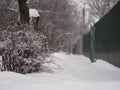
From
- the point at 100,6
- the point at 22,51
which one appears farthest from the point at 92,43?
the point at 100,6

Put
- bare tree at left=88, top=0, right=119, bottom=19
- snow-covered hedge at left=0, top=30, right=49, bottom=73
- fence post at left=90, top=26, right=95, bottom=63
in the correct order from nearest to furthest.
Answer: snow-covered hedge at left=0, top=30, right=49, bottom=73, fence post at left=90, top=26, right=95, bottom=63, bare tree at left=88, top=0, right=119, bottom=19

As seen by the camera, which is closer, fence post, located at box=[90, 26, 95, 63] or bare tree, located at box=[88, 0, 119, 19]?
fence post, located at box=[90, 26, 95, 63]

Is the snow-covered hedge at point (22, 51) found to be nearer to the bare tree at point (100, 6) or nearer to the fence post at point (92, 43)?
the fence post at point (92, 43)

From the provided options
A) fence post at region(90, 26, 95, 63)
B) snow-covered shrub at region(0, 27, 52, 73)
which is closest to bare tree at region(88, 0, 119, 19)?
fence post at region(90, 26, 95, 63)

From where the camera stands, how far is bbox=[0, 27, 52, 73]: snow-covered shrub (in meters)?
8.67

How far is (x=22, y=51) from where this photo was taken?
28.8ft

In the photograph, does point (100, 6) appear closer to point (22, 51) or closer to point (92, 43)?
point (92, 43)

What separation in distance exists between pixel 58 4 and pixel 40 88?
38.9 meters

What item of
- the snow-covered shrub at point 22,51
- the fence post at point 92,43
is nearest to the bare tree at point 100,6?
the fence post at point 92,43

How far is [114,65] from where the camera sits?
12.9 m

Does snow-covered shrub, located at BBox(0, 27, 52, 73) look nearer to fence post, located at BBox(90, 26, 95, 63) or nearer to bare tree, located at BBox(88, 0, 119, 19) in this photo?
fence post, located at BBox(90, 26, 95, 63)

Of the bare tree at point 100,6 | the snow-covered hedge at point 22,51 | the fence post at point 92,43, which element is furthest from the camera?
the bare tree at point 100,6

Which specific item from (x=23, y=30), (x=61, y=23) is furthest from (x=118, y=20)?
(x=61, y=23)

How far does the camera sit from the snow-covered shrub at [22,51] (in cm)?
867
